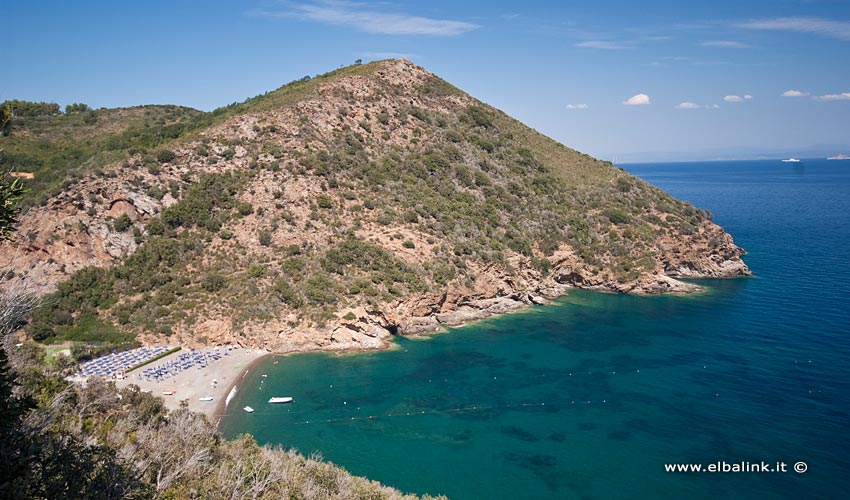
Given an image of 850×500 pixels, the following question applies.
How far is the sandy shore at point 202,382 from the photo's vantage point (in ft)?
125

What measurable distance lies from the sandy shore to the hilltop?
10.3 ft

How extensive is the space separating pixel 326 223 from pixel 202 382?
2394cm

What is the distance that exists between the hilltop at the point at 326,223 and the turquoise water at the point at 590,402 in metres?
Result: 5.94

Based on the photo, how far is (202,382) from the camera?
41156mm

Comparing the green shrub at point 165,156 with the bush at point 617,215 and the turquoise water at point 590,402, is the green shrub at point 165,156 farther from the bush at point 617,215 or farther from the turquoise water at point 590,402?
the bush at point 617,215

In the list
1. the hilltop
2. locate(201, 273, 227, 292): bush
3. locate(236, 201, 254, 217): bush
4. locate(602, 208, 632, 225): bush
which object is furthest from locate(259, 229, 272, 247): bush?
locate(602, 208, 632, 225): bush

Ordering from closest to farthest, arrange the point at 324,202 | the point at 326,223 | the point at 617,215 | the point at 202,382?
the point at 202,382 < the point at 326,223 < the point at 324,202 < the point at 617,215

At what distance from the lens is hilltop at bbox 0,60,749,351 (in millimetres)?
49781

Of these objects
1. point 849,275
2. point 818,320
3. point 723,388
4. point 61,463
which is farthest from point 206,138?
point 849,275

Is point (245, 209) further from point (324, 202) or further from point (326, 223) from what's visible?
point (326, 223)

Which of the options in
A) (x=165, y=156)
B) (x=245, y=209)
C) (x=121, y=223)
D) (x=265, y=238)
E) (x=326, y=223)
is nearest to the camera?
(x=121, y=223)

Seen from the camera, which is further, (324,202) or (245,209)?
(324,202)

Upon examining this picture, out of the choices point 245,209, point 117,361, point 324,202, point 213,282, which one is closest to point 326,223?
point 324,202

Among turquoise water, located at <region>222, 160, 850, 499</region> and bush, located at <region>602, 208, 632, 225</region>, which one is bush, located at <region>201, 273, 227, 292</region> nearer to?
turquoise water, located at <region>222, 160, 850, 499</region>
